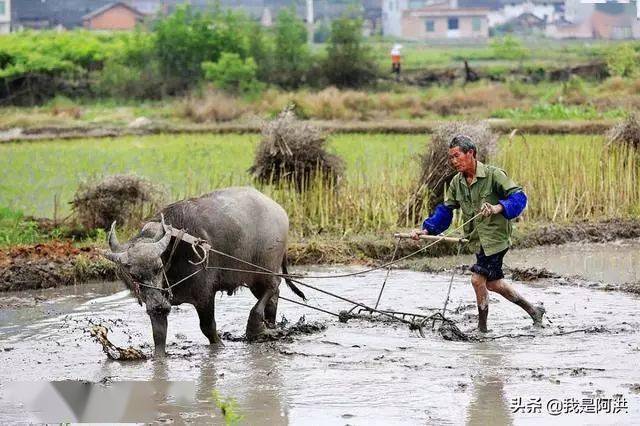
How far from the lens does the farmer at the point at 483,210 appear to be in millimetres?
7281

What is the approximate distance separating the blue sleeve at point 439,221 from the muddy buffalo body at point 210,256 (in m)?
1.07

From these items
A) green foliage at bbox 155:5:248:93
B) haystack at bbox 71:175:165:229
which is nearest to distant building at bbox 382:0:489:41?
green foliage at bbox 155:5:248:93

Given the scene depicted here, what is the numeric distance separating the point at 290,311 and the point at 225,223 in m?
1.72

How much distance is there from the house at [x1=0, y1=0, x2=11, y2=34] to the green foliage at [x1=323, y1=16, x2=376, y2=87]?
17.9 metres

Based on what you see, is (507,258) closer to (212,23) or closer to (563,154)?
(563,154)

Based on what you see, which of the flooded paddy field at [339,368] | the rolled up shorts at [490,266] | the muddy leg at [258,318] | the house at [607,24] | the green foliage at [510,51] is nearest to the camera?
the flooded paddy field at [339,368]

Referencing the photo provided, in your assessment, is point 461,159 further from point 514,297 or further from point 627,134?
point 627,134

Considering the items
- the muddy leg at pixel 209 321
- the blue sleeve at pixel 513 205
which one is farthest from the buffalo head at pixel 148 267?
the blue sleeve at pixel 513 205

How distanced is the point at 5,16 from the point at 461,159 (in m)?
43.2

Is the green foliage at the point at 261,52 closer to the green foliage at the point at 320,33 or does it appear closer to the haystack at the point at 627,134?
the green foliage at the point at 320,33

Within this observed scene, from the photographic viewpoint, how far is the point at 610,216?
12680 millimetres

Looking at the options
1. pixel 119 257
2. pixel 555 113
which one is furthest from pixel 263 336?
pixel 555 113

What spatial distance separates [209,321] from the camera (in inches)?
295

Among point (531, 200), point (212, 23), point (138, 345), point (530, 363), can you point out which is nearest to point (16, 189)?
point (531, 200)
